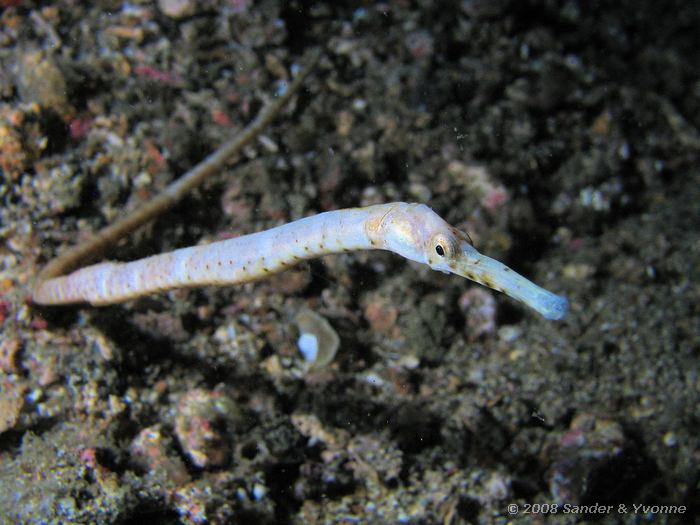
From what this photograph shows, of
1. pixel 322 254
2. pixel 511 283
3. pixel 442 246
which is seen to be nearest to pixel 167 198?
pixel 322 254

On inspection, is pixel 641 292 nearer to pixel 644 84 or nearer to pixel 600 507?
pixel 600 507

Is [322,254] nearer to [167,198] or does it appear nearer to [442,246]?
[442,246]

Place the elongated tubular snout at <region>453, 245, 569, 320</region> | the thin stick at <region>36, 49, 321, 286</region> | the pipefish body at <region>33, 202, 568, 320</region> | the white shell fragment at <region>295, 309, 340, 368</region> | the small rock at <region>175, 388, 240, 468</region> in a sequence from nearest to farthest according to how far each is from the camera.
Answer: the elongated tubular snout at <region>453, 245, 569, 320</region>, the pipefish body at <region>33, 202, 568, 320</region>, the small rock at <region>175, 388, 240, 468</region>, the thin stick at <region>36, 49, 321, 286</region>, the white shell fragment at <region>295, 309, 340, 368</region>

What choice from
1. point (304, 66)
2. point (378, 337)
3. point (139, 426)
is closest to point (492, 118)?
point (304, 66)

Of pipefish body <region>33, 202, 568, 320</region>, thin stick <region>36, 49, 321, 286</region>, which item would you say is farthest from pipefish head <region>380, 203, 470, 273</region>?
thin stick <region>36, 49, 321, 286</region>

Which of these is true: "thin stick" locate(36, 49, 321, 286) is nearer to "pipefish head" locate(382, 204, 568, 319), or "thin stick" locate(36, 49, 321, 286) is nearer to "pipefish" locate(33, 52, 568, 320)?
"pipefish" locate(33, 52, 568, 320)

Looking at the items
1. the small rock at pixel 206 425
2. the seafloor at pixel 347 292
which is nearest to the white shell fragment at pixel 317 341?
the seafloor at pixel 347 292
